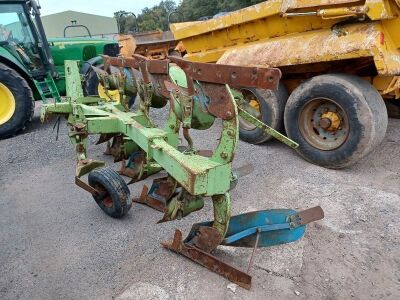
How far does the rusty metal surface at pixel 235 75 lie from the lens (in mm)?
1592

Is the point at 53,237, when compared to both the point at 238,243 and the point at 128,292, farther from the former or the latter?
the point at 238,243

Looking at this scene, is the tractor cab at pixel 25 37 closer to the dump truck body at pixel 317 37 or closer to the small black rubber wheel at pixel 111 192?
the dump truck body at pixel 317 37

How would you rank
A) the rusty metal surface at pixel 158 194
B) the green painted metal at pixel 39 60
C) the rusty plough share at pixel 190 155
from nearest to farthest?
1. the rusty plough share at pixel 190 155
2. the rusty metal surface at pixel 158 194
3. the green painted metal at pixel 39 60

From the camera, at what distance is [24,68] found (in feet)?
18.1

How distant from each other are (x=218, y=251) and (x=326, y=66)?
2447 mm

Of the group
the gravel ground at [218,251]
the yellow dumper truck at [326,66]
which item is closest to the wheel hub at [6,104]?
the gravel ground at [218,251]

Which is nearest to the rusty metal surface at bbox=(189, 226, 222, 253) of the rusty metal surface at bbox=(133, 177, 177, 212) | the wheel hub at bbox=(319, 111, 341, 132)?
the rusty metal surface at bbox=(133, 177, 177, 212)

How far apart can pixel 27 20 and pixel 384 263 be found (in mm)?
6035

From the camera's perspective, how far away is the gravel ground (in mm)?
2123

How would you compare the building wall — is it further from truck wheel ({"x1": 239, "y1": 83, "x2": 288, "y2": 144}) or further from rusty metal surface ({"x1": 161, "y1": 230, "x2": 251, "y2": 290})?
rusty metal surface ({"x1": 161, "y1": 230, "x2": 251, "y2": 290})

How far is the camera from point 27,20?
5734 mm

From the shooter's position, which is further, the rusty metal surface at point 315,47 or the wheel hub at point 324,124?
the wheel hub at point 324,124

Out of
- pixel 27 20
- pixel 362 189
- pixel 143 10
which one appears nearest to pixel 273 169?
pixel 362 189

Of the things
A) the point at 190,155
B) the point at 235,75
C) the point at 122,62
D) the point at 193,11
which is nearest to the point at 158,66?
the point at 190,155
